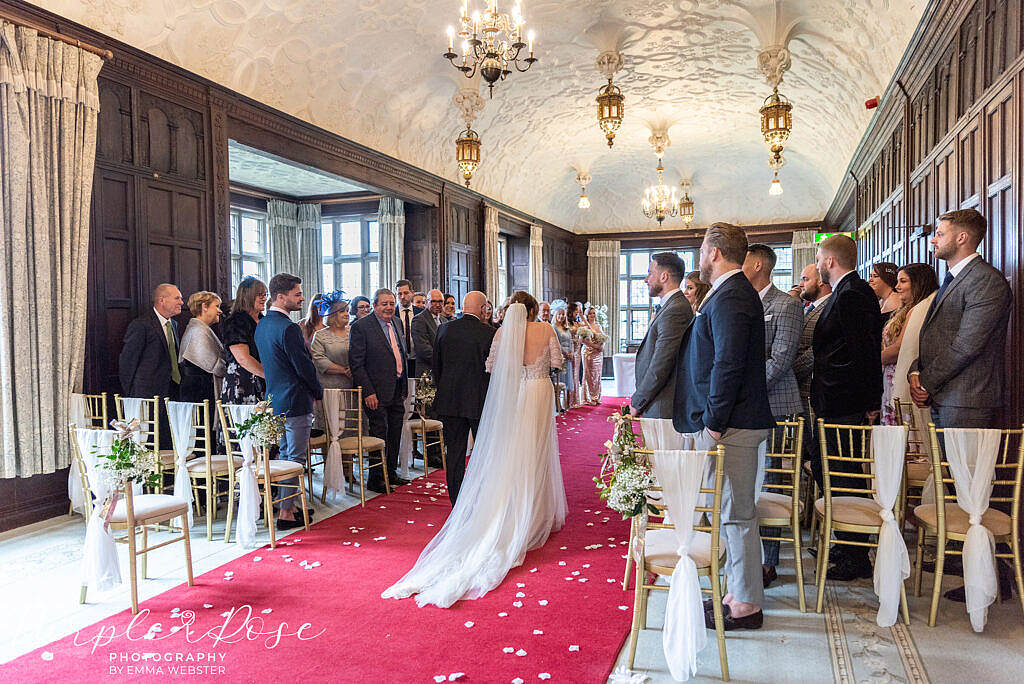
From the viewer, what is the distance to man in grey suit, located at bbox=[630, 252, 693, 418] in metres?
4.04

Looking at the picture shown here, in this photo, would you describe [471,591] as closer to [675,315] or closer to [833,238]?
[675,315]

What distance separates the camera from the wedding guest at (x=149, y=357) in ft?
17.3

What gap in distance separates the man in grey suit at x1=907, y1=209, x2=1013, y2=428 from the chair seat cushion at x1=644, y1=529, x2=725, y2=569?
1.76 metres

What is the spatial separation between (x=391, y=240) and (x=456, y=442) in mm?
6569

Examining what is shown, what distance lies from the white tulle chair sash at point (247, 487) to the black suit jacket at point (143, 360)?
1142 mm

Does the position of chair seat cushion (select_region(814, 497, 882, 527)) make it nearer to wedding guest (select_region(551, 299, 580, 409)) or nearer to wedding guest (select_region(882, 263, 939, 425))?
wedding guest (select_region(882, 263, 939, 425))

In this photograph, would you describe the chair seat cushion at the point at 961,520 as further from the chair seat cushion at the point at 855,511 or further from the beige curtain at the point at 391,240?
the beige curtain at the point at 391,240

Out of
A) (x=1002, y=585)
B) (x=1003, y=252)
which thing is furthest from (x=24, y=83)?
(x=1002, y=585)

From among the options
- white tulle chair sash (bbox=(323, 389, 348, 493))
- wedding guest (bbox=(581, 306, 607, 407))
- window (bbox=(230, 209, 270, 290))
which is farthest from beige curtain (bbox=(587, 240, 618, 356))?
white tulle chair sash (bbox=(323, 389, 348, 493))

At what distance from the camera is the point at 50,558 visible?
435 centimetres

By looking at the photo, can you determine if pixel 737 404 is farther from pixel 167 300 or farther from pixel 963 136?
pixel 167 300

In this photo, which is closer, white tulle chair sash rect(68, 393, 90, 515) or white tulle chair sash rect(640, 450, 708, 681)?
white tulle chair sash rect(640, 450, 708, 681)

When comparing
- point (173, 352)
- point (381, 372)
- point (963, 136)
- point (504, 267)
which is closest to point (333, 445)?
point (381, 372)

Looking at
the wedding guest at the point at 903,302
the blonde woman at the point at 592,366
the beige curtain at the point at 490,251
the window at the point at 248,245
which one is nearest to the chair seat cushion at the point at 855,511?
the wedding guest at the point at 903,302
